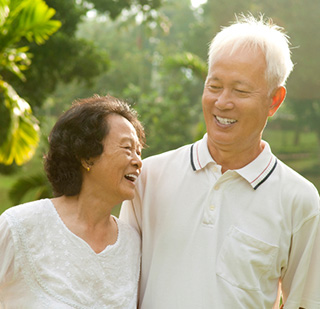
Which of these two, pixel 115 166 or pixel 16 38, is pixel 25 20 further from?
pixel 115 166

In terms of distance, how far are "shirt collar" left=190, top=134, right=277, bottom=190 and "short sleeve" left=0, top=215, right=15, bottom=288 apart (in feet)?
3.03

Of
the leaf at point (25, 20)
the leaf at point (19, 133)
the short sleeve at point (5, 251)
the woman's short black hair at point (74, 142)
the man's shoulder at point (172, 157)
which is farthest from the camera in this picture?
the leaf at point (25, 20)

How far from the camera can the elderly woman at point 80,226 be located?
2236 mm

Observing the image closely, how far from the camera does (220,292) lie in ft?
7.92

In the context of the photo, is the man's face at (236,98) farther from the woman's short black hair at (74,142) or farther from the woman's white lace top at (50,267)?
the woman's white lace top at (50,267)

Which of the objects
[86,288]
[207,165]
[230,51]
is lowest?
[86,288]

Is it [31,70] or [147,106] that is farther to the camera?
[147,106]

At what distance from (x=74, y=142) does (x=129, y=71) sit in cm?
3171

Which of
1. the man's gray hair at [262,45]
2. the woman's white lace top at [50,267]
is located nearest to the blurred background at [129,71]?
the man's gray hair at [262,45]

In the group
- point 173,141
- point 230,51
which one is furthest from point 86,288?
point 173,141

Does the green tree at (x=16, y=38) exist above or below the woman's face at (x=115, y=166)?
above

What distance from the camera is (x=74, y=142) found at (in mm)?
2416

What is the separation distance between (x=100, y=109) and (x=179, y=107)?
21875 millimetres

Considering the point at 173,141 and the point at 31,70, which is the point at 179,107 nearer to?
the point at 173,141
